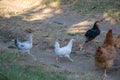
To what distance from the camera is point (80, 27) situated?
51.1ft

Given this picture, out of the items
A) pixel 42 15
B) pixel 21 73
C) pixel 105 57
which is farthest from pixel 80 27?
pixel 21 73

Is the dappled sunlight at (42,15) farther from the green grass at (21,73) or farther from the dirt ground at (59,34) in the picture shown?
the green grass at (21,73)

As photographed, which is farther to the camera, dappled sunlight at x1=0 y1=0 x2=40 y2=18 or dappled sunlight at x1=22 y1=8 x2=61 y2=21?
dappled sunlight at x1=0 y1=0 x2=40 y2=18

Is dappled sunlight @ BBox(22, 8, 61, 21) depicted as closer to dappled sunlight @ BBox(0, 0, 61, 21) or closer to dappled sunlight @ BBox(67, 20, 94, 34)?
dappled sunlight @ BBox(0, 0, 61, 21)

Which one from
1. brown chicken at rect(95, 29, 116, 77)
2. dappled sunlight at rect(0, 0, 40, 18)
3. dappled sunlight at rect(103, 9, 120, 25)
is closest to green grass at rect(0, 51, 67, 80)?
brown chicken at rect(95, 29, 116, 77)

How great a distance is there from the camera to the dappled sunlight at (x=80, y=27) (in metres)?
14.6

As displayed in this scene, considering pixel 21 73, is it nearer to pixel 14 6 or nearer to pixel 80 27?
pixel 80 27

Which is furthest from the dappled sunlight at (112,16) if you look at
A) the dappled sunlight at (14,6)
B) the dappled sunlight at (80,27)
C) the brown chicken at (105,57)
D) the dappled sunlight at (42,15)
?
the brown chicken at (105,57)

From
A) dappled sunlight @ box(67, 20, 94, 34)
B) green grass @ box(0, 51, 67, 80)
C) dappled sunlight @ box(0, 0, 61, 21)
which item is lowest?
green grass @ box(0, 51, 67, 80)

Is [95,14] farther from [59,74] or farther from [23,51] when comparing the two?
[59,74]

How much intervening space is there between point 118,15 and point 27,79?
→ 33.3 ft

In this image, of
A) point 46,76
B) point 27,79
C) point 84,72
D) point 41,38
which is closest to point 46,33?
point 41,38

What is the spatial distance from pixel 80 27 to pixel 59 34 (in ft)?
5.31

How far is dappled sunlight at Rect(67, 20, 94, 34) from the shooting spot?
14632 mm
